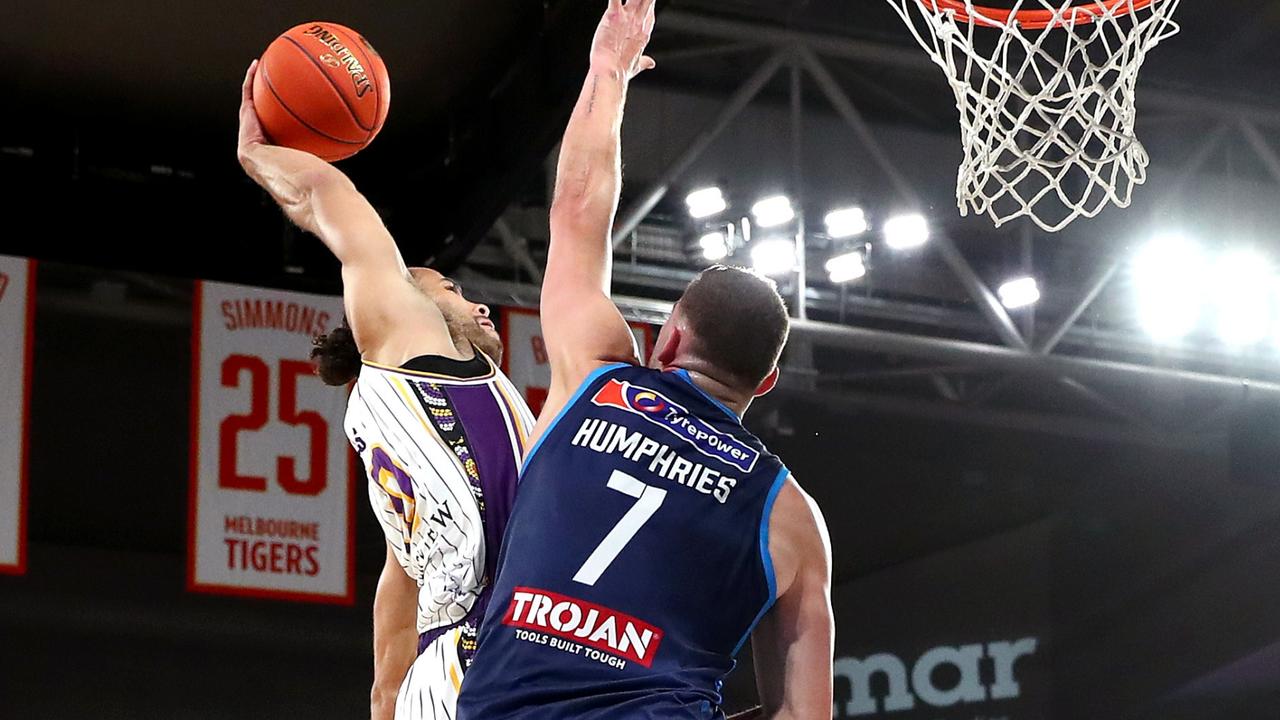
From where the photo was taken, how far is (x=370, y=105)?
15.9 ft

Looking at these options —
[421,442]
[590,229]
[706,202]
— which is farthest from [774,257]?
[590,229]

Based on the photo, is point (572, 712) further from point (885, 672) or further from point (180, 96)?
point (885, 672)

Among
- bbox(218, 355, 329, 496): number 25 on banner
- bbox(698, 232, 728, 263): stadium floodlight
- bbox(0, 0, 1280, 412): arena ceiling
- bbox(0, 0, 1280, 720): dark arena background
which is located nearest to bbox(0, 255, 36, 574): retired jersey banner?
bbox(0, 0, 1280, 720): dark arena background

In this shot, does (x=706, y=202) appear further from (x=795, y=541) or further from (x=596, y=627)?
(x=596, y=627)

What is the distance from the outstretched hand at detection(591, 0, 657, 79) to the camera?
3.29 m

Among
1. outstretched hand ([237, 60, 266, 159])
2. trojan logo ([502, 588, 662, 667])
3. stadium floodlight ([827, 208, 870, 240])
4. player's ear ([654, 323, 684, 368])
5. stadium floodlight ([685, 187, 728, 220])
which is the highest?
stadium floodlight ([685, 187, 728, 220])

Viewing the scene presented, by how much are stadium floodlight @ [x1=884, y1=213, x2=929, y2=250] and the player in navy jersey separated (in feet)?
24.2

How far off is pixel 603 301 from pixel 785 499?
476 mm

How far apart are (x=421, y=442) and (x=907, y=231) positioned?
273 inches

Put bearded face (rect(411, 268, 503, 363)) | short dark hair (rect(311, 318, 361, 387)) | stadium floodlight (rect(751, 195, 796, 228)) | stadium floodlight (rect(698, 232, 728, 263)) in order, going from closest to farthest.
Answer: bearded face (rect(411, 268, 503, 363)), short dark hair (rect(311, 318, 361, 387)), stadium floodlight (rect(751, 195, 796, 228)), stadium floodlight (rect(698, 232, 728, 263))

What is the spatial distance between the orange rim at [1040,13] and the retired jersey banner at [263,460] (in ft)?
17.1

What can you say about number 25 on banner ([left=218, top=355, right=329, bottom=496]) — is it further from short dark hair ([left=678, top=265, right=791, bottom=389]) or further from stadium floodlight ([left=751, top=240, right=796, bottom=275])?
short dark hair ([left=678, top=265, right=791, bottom=389])

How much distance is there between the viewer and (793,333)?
412 inches

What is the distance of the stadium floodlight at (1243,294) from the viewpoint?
11727mm
